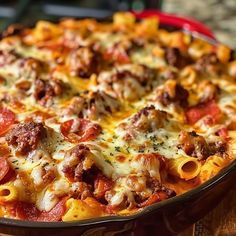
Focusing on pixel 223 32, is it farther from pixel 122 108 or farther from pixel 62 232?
pixel 62 232

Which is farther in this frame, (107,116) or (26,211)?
(107,116)

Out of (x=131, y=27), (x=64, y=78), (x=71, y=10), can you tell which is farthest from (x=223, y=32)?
(x=64, y=78)

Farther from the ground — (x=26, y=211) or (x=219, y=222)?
(x=26, y=211)

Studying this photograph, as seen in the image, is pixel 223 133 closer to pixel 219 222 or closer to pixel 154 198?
pixel 219 222

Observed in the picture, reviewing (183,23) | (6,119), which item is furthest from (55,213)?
(183,23)

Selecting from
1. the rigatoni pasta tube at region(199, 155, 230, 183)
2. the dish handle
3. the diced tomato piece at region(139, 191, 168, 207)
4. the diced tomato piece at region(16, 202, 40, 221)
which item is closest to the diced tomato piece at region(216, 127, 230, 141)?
the rigatoni pasta tube at region(199, 155, 230, 183)

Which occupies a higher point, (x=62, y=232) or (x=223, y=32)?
(x=62, y=232)

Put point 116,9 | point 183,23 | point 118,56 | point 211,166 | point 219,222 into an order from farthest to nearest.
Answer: point 116,9
point 183,23
point 118,56
point 219,222
point 211,166
